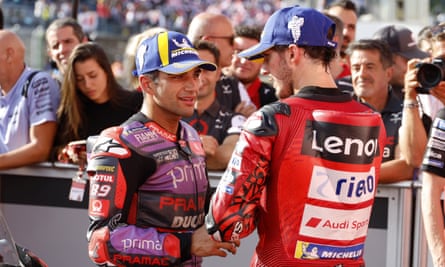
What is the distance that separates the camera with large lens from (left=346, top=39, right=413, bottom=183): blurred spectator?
3.77ft

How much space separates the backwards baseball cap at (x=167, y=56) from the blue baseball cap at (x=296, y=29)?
0.35 m

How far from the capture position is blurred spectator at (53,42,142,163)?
17.0ft

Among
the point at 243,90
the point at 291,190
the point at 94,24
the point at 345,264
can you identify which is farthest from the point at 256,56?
the point at 94,24

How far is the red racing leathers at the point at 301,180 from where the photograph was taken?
2.83 meters

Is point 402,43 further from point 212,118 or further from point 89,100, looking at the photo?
point 89,100

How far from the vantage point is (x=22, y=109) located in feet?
17.4

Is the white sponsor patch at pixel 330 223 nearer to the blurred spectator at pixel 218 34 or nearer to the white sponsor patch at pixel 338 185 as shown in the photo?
the white sponsor patch at pixel 338 185

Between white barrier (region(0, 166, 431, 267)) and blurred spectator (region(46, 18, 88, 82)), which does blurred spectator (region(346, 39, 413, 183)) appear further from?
blurred spectator (region(46, 18, 88, 82))

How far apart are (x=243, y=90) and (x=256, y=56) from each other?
9.36ft

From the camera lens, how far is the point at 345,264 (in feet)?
9.66

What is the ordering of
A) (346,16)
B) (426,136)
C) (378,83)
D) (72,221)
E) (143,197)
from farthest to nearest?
(346,16)
(378,83)
(72,221)
(426,136)
(143,197)

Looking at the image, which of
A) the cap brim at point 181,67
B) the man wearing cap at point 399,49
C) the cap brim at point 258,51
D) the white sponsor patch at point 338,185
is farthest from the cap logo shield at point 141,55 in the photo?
the man wearing cap at point 399,49

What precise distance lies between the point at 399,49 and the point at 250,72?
116cm

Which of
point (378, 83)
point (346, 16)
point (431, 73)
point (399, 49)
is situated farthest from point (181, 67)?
point (346, 16)
